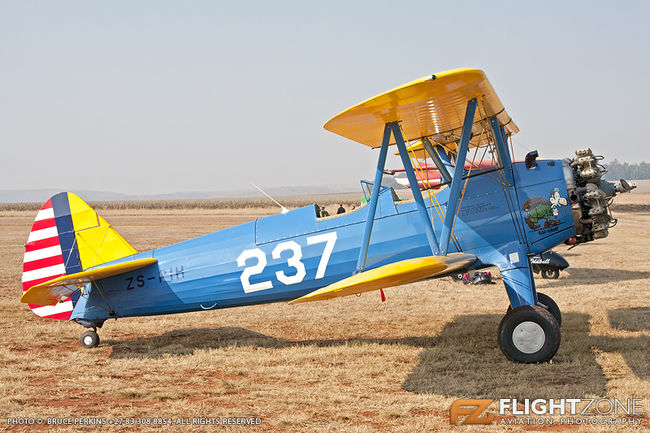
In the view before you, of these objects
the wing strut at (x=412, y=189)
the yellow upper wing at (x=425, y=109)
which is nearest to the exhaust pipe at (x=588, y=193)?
the yellow upper wing at (x=425, y=109)

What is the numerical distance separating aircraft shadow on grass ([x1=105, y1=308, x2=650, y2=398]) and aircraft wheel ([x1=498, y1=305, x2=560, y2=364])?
120 millimetres

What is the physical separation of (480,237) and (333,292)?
217 cm

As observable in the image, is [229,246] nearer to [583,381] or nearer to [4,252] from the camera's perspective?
[583,381]

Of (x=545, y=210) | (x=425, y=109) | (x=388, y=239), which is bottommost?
(x=388, y=239)

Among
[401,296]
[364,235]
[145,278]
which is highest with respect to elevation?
[364,235]

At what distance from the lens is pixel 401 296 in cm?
1051

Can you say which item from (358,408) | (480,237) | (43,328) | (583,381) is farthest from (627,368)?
(43,328)

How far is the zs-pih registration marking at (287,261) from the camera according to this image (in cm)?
678

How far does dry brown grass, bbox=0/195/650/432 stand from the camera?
4.80 m

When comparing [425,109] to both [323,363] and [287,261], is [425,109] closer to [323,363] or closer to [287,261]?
[287,261]

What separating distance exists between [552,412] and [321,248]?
10.5 ft

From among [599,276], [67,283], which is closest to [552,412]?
[67,283]

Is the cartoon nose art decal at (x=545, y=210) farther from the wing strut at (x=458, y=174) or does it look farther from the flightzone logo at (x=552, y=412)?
the flightzone logo at (x=552, y=412)

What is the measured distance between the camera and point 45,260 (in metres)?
7.51
